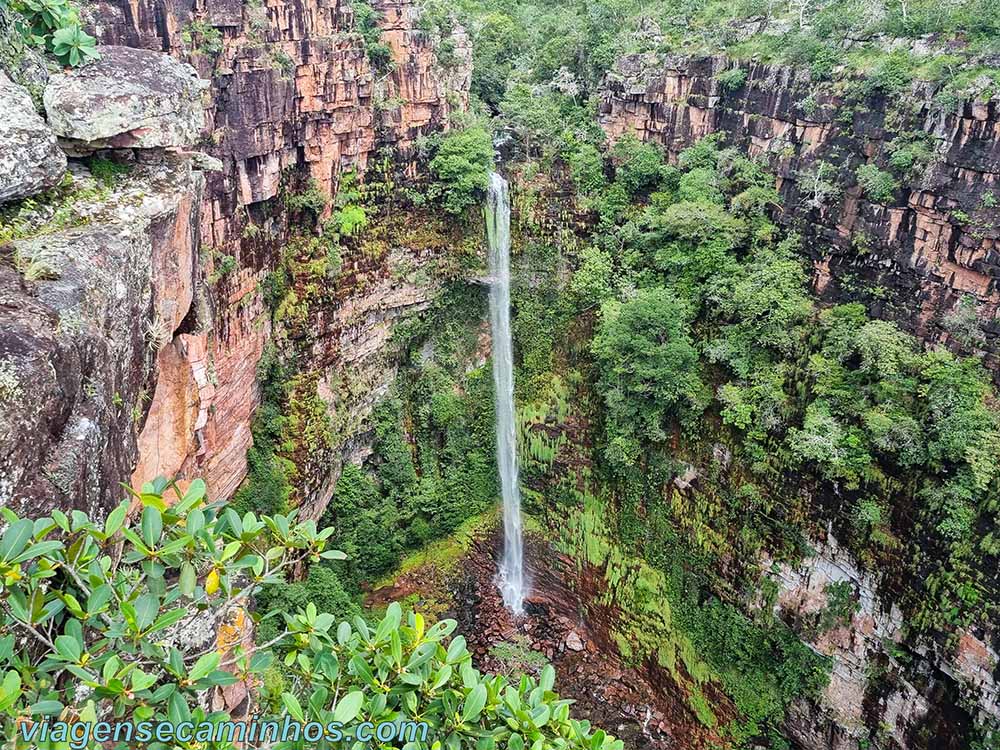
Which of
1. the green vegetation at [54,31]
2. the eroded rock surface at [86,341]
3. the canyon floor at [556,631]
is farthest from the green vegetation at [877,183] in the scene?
the green vegetation at [54,31]

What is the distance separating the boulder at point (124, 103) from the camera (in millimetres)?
5973

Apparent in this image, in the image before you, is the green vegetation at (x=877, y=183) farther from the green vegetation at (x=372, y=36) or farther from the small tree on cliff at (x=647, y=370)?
the green vegetation at (x=372, y=36)

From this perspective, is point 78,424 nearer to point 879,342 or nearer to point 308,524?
point 308,524

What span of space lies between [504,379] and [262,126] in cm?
960

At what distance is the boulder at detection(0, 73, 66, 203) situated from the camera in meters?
5.04

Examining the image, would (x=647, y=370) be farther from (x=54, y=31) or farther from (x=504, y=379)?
(x=54, y=31)

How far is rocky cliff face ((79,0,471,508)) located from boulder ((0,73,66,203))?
536 centimetres

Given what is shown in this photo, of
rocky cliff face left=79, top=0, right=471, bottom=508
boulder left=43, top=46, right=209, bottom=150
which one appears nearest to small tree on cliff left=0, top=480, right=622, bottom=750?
boulder left=43, top=46, right=209, bottom=150

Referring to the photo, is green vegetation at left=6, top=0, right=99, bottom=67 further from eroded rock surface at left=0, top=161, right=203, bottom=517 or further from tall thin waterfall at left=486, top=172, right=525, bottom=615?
tall thin waterfall at left=486, top=172, right=525, bottom=615

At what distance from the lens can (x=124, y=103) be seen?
6.20 metres

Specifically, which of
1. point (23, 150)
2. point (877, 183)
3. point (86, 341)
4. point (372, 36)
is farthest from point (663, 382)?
point (23, 150)

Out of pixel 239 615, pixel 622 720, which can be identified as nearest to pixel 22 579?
pixel 239 615

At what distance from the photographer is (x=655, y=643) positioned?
16.9 m

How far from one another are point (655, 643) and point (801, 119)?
1249 centimetres
